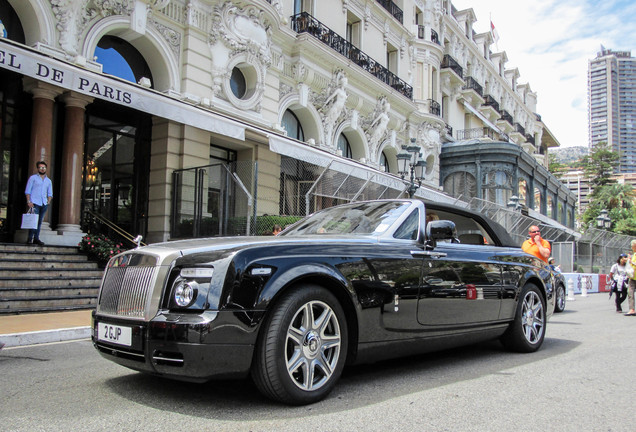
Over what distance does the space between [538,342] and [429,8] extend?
2767cm

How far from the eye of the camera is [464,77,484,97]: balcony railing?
35.1 m

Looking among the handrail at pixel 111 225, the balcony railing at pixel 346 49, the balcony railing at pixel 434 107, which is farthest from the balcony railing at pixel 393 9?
the handrail at pixel 111 225

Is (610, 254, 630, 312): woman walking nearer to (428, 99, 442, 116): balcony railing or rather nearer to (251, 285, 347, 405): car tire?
(251, 285, 347, 405): car tire

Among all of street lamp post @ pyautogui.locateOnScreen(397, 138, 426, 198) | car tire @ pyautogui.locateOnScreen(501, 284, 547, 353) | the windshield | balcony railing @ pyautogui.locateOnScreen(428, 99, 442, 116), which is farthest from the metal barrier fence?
balcony railing @ pyautogui.locateOnScreen(428, 99, 442, 116)

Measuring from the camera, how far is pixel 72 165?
11.8 meters

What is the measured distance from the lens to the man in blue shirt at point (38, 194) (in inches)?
391

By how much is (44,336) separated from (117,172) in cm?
838

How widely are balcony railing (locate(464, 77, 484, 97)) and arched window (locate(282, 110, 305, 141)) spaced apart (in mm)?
18256

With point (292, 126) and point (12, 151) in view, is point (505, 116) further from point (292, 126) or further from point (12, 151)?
point (12, 151)

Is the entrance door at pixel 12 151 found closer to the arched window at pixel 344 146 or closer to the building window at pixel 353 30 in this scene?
the arched window at pixel 344 146

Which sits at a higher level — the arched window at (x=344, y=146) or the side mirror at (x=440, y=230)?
the arched window at (x=344, y=146)

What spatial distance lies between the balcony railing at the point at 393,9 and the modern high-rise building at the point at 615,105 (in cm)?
18365

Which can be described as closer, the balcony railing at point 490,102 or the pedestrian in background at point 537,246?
the pedestrian in background at point 537,246

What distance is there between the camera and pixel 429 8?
96.3ft
